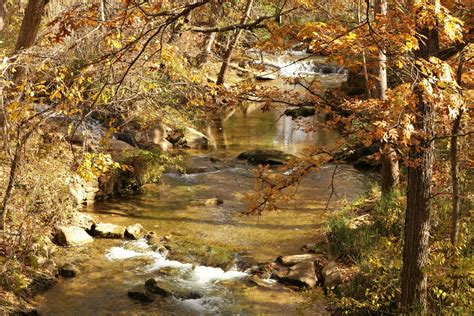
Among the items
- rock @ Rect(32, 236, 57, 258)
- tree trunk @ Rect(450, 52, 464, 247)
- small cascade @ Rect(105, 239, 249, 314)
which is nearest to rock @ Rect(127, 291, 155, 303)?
small cascade @ Rect(105, 239, 249, 314)

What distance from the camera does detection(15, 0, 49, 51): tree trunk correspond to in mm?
7590

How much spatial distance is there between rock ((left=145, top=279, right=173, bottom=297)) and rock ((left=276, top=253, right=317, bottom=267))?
2.02 metres

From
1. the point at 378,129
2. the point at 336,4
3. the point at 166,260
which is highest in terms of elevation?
the point at 336,4

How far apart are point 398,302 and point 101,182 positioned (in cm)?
819

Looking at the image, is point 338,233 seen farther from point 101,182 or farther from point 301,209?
point 101,182

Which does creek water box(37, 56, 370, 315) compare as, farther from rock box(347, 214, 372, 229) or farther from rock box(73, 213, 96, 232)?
rock box(347, 214, 372, 229)

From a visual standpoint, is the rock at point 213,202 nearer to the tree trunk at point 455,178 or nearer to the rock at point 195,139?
the rock at point 195,139

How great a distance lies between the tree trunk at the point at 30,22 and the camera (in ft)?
24.9

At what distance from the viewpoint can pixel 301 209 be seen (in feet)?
38.1

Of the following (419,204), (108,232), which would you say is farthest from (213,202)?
(419,204)

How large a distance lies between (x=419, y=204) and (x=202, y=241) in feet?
17.5

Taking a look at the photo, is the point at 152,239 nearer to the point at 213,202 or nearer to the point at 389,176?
the point at 213,202

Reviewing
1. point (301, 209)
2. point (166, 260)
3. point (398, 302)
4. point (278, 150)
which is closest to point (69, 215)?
point (166, 260)

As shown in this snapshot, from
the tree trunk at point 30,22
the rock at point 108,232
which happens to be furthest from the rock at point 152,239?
the tree trunk at point 30,22
